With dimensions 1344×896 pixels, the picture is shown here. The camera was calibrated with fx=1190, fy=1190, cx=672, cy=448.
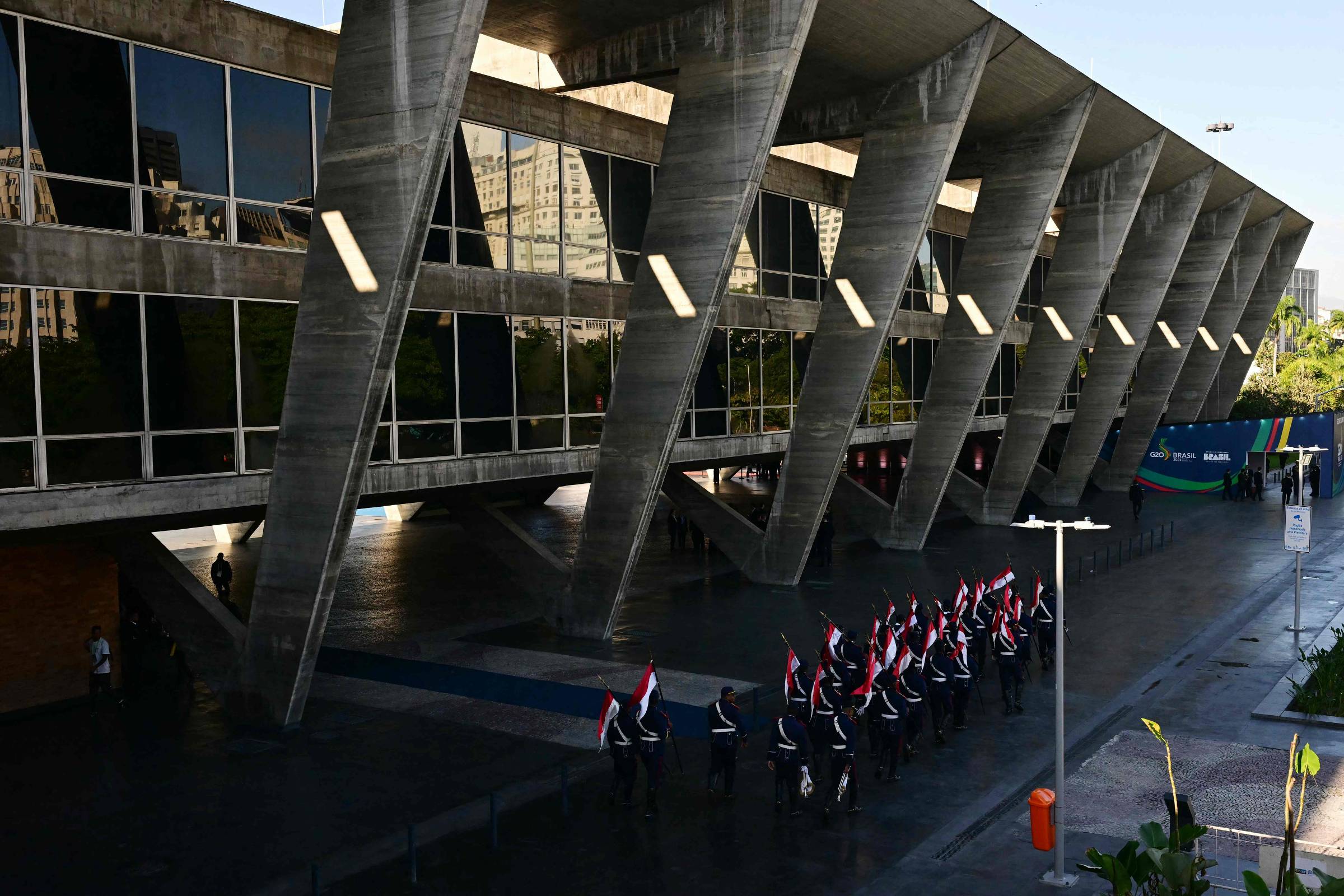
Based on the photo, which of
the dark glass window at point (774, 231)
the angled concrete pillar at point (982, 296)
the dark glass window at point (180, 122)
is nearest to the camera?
the dark glass window at point (180, 122)

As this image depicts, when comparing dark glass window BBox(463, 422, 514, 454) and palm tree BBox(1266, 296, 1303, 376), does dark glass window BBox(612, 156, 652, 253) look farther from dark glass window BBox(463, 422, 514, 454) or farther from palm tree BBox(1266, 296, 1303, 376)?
palm tree BBox(1266, 296, 1303, 376)

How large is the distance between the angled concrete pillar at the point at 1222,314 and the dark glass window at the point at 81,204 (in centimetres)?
5426

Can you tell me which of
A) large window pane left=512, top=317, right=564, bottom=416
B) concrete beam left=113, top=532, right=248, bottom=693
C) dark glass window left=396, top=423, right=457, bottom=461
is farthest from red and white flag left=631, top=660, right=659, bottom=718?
large window pane left=512, top=317, right=564, bottom=416

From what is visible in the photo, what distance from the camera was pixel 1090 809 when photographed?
1513 cm

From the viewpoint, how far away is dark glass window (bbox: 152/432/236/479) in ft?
63.6

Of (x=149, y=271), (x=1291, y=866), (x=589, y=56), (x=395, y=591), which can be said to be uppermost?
(x=589, y=56)

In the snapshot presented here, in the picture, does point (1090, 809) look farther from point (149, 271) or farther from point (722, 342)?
point (722, 342)

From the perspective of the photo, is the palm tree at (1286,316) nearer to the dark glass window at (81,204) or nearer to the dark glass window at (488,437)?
the dark glass window at (488,437)

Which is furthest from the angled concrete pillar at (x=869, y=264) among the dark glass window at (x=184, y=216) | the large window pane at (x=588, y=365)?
the dark glass window at (x=184, y=216)

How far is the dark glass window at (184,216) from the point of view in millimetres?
19281

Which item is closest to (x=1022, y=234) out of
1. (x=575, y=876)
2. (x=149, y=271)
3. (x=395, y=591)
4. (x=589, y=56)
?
(x=589, y=56)

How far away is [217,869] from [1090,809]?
10.6m

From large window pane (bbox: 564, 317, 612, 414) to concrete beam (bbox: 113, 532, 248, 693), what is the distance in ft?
31.4

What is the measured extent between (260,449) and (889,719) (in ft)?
38.7
